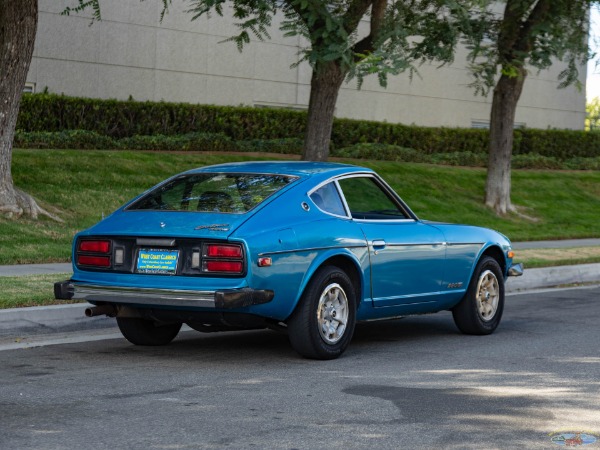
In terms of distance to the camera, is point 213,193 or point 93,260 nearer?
point 93,260

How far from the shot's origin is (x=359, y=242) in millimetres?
8859

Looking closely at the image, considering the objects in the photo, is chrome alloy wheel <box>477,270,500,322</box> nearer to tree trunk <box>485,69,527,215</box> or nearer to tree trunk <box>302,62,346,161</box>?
tree trunk <box>302,62,346,161</box>

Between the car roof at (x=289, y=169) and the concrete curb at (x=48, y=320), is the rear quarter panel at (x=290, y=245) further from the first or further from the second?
the concrete curb at (x=48, y=320)

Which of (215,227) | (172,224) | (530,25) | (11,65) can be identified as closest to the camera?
(215,227)

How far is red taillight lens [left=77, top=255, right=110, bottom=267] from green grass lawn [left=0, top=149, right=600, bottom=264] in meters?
5.98

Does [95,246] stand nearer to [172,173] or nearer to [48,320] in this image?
[48,320]

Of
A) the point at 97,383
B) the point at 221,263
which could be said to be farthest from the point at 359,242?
the point at 97,383

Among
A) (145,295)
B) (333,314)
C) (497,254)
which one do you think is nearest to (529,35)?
(497,254)

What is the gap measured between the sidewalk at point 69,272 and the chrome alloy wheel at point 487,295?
3.43 metres

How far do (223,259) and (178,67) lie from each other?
18697mm

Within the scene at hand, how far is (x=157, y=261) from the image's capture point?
26.7ft

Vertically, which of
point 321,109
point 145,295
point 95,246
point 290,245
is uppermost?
point 321,109

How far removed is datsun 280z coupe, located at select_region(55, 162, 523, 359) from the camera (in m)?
7.96

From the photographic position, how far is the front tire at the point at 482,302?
33.5 feet
